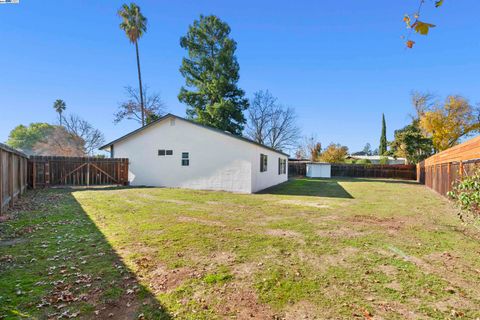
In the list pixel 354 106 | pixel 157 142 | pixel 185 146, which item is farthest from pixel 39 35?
pixel 354 106

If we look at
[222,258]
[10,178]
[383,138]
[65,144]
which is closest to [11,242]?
[222,258]

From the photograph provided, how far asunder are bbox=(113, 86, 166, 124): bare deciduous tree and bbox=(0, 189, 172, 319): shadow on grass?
88.8 feet

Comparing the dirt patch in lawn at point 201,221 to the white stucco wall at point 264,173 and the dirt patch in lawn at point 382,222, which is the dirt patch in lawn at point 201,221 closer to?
the dirt patch in lawn at point 382,222

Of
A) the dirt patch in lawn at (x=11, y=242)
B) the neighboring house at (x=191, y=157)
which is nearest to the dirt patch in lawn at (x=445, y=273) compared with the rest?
the dirt patch in lawn at (x=11, y=242)

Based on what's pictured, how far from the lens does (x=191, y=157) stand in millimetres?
15250

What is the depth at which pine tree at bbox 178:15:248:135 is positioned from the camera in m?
28.9

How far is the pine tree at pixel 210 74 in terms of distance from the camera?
2891 centimetres

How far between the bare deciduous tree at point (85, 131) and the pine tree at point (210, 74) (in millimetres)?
15417

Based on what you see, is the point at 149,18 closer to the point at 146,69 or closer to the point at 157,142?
the point at 146,69

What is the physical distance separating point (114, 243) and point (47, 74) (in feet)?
90.0

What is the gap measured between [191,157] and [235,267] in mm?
11765

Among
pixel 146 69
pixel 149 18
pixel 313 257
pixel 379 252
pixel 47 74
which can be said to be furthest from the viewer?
pixel 146 69

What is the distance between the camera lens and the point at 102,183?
1634 centimetres

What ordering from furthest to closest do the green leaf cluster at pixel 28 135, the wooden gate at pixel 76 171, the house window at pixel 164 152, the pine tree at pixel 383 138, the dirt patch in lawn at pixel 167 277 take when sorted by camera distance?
the pine tree at pixel 383 138 → the green leaf cluster at pixel 28 135 → the house window at pixel 164 152 → the wooden gate at pixel 76 171 → the dirt patch in lawn at pixel 167 277
